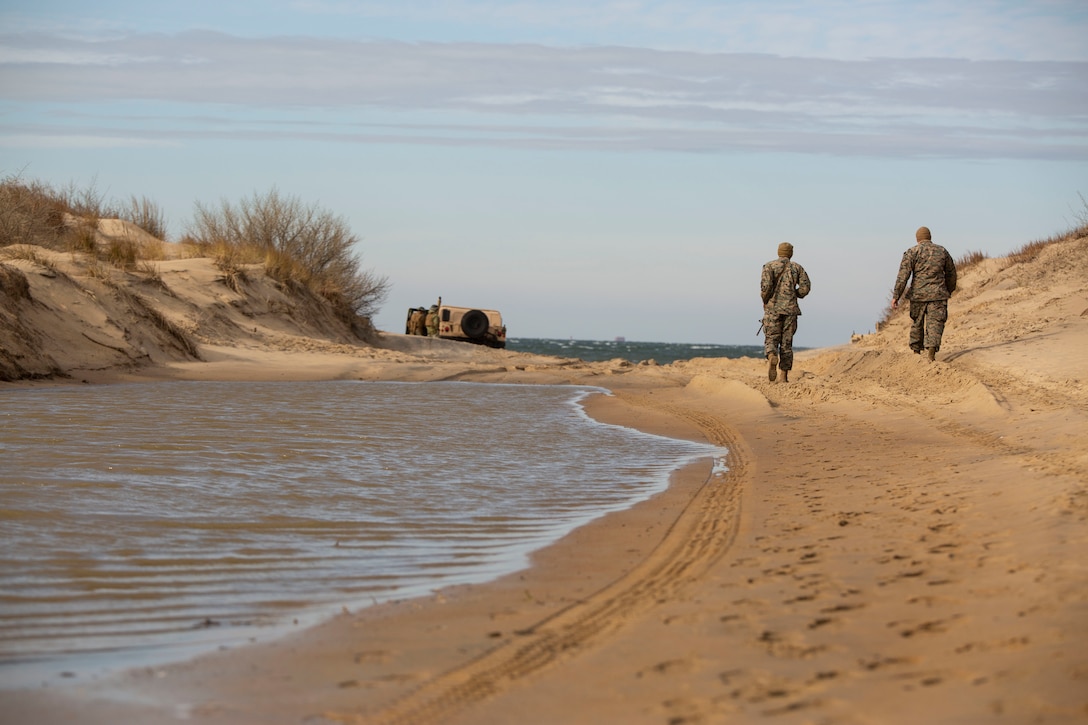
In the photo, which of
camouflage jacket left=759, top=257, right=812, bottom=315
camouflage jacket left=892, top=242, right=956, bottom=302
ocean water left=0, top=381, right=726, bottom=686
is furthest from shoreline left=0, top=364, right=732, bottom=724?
camouflage jacket left=892, top=242, right=956, bottom=302

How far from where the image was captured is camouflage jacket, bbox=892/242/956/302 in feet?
53.4

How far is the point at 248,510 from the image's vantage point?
21.4ft

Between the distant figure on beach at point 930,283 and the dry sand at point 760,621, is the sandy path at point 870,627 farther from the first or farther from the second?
the distant figure on beach at point 930,283

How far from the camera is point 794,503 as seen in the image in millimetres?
7043

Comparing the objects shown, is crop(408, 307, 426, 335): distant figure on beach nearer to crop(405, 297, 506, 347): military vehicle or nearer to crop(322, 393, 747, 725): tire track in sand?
crop(405, 297, 506, 347): military vehicle

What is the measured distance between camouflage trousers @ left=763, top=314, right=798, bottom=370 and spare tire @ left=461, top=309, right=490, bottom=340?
80.1 ft

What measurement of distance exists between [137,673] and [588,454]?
7.21m

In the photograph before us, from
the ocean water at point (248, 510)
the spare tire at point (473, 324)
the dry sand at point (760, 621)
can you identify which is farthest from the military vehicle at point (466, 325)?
the dry sand at point (760, 621)

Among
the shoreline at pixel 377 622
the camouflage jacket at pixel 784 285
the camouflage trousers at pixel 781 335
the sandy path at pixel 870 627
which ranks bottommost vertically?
the shoreline at pixel 377 622

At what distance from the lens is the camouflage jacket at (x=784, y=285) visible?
53.2ft

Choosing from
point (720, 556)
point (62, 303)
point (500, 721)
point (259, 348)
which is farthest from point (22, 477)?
point (259, 348)

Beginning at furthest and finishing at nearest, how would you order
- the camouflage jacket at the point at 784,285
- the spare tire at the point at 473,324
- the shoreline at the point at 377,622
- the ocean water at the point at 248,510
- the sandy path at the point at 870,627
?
the spare tire at the point at 473,324, the camouflage jacket at the point at 784,285, the ocean water at the point at 248,510, the shoreline at the point at 377,622, the sandy path at the point at 870,627

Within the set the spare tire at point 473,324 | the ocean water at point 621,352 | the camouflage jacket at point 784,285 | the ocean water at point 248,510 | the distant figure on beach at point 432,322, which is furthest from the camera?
the ocean water at point 621,352

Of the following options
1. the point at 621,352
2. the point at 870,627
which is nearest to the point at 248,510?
the point at 870,627
